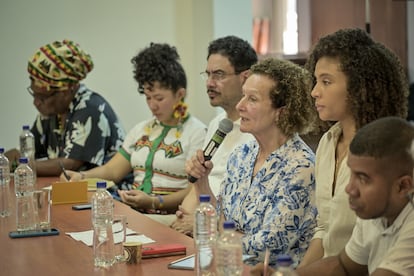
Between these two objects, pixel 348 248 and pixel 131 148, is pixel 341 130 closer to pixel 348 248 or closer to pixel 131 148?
pixel 348 248

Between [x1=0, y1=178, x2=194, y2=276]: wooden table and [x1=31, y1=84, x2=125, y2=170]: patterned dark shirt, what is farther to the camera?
[x1=31, y1=84, x2=125, y2=170]: patterned dark shirt

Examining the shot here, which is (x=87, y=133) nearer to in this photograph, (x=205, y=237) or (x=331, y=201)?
(x=331, y=201)

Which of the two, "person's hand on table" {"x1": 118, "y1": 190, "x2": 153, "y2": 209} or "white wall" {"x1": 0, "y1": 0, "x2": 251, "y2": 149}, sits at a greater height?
"white wall" {"x1": 0, "y1": 0, "x2": 251, "y2": 149}

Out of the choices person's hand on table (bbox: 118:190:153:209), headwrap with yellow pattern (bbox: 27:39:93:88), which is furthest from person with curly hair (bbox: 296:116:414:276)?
headwrap with yellow pattern (bbox: 27:39:93:88)

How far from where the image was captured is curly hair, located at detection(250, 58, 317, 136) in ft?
9.53

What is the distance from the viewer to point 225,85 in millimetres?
3811

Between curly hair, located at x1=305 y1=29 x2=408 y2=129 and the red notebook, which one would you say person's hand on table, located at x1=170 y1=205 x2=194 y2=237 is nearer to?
the red notebook

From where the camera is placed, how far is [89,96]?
4.71 meters

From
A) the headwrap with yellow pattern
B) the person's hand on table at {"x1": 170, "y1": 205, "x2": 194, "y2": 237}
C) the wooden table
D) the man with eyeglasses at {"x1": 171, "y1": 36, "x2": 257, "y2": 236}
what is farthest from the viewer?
the headwrap with yellow pattern

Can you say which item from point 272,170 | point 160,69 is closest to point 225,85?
point 160,69

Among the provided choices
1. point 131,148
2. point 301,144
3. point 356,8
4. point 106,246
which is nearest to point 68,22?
point 131,148

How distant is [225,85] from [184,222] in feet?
2.54

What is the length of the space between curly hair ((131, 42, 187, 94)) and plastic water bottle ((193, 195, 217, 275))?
2032 millimetres

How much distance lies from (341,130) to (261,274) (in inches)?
30.2
